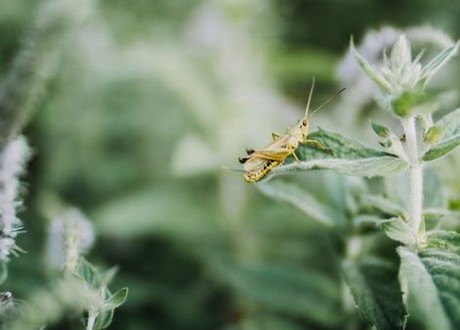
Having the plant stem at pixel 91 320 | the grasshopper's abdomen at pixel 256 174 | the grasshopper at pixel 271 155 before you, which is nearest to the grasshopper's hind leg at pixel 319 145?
the grasshopper at pixel 271 155

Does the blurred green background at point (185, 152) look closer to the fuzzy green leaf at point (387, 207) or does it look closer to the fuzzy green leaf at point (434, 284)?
the fuzzy green leaf at point (387, 207)

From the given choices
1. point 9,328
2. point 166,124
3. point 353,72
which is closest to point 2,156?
point 9,328

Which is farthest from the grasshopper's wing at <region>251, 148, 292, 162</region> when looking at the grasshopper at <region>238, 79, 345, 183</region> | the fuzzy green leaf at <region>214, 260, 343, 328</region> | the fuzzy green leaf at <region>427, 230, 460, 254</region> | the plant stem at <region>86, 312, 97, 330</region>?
the fuzzy green leaf at <region>214, 260, 343, 328</region>

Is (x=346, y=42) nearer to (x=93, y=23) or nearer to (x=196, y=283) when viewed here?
(x=93, y=23)

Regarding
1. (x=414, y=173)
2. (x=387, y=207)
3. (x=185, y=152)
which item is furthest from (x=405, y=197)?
(x=185, y=152)

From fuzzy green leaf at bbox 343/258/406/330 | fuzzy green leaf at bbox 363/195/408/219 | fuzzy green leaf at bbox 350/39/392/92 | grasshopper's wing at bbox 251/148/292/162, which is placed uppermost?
fuzzy green leaf at bbox 350/39/392/92

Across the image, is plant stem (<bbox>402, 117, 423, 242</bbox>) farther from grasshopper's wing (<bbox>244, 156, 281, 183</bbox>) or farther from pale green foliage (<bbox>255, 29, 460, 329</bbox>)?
grasshopper's wing (<bbox>244, 156, 281, 183</bbox>)
